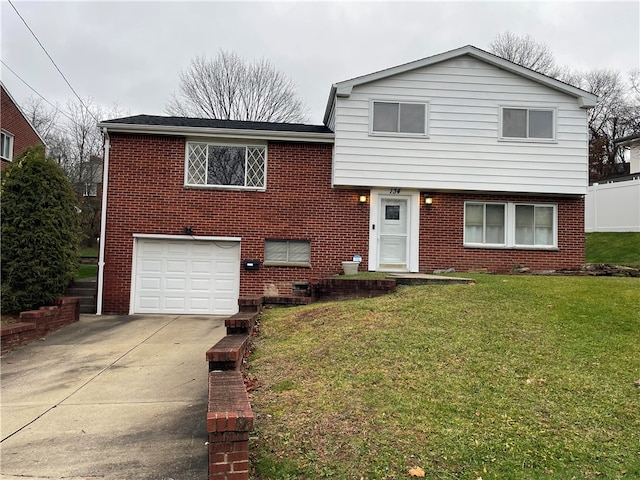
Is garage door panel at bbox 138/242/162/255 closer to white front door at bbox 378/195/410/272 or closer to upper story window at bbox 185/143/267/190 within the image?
upper story window at bbox 185/143/267/190

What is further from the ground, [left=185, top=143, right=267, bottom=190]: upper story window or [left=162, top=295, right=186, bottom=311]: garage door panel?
[left=185, top=143, right=267, bottom=190]: upper story window

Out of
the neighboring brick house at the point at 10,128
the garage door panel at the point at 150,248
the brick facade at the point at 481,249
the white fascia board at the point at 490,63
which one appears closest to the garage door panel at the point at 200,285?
the garage door panel at the point at 150,248

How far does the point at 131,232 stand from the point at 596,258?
17130 mm

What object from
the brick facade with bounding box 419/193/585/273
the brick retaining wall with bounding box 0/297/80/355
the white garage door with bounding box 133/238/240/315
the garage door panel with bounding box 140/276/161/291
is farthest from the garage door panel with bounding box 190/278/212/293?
the brick facade with bounding box 419/193/585/273

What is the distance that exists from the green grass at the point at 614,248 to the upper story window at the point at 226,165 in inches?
530

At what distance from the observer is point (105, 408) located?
4.66m

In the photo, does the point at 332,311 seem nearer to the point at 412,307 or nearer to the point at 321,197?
the point at 412,307

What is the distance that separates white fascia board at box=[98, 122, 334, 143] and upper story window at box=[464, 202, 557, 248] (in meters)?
4.56

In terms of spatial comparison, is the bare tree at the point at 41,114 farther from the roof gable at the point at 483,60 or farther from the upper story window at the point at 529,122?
the upper story window at the point at 529,122

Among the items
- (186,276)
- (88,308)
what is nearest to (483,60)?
(186,276)

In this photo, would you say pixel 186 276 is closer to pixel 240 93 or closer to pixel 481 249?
pixel 481 249

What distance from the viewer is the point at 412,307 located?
684cm

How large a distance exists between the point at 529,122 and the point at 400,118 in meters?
3.56

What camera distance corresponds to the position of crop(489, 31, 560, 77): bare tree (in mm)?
32312
